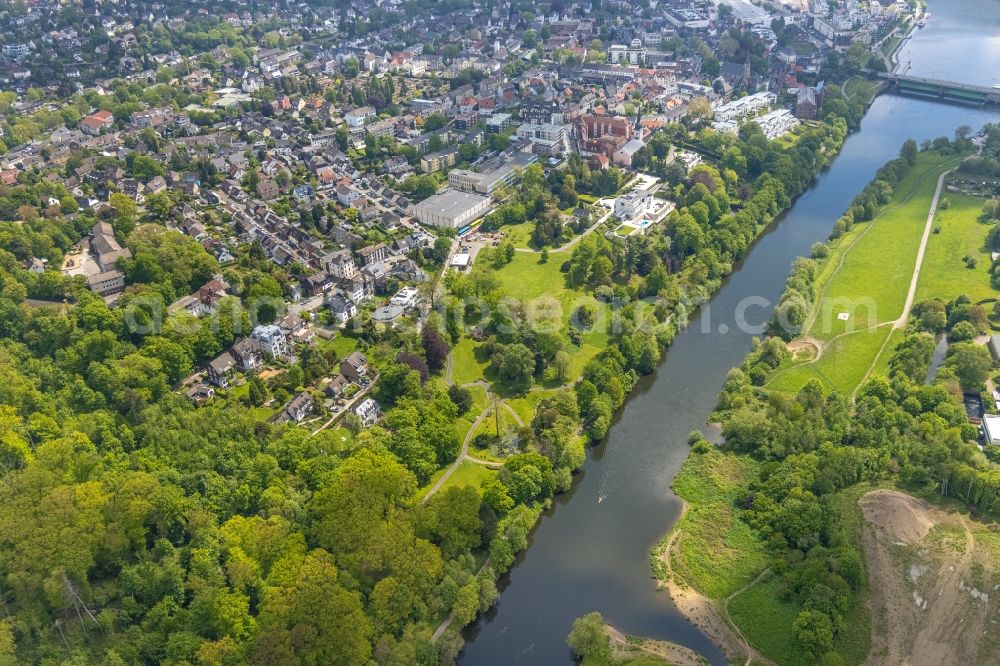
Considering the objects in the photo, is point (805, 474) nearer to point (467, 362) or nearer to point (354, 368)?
point (467, 362)

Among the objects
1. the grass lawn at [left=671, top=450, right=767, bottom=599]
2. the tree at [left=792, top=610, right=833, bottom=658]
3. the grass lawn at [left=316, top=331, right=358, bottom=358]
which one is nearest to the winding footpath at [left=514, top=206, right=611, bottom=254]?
the grass lawn at [left=316, top=331, right=358, bottom=358]

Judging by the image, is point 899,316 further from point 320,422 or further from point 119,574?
point 119,574

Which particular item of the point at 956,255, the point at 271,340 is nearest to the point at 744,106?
the point at 956,255

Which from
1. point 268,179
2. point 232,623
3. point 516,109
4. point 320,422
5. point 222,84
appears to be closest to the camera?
point 232,623

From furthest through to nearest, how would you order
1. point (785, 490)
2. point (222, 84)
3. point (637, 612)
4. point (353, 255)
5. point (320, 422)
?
point (222, 84), point (353, 255), point (320, 422), point (785, 490), point (637, 612)

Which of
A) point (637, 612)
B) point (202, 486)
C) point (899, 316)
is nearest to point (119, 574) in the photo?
point (202, 486)
